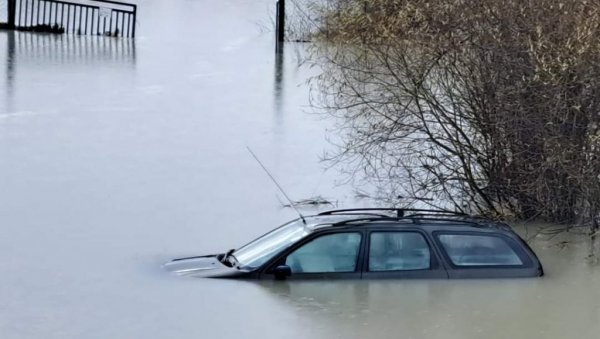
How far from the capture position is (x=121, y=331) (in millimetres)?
11234

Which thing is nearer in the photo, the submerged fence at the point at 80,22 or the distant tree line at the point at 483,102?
the distant tree line at the point at 483,102

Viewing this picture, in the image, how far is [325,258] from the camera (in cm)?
1189

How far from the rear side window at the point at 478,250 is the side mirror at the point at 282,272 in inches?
71.4

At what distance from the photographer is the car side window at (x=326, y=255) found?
11.8 metres

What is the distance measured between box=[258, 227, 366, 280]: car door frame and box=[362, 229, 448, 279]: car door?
70 mm

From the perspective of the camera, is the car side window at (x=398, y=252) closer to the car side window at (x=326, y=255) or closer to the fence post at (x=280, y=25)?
the car side window at (x=326, y=255)

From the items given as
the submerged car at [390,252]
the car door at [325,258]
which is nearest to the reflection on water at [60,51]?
the submerged car at [390,252]

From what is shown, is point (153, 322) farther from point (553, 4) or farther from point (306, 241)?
point (553, 4)

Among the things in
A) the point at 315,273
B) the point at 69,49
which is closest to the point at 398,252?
the point at 315,273

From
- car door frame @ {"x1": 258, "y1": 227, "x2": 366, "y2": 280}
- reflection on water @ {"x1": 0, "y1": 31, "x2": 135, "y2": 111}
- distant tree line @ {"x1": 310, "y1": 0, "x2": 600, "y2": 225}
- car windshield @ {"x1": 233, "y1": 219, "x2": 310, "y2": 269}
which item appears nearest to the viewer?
car door frame @ {"x1": 258, "y1": 227, "x2": 366, "y2": 280}

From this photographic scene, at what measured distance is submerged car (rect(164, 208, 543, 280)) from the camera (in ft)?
38.6

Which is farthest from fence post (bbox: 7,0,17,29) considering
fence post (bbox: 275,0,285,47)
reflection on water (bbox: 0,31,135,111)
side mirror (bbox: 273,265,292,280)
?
side mirror (bbox: 273,265,292,280)

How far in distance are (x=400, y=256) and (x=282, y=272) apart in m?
1.38

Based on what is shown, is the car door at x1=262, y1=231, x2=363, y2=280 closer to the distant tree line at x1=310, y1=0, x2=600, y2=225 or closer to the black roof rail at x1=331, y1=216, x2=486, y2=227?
the black roof rail at x1=331, y1=216, x2=486, y2=227
